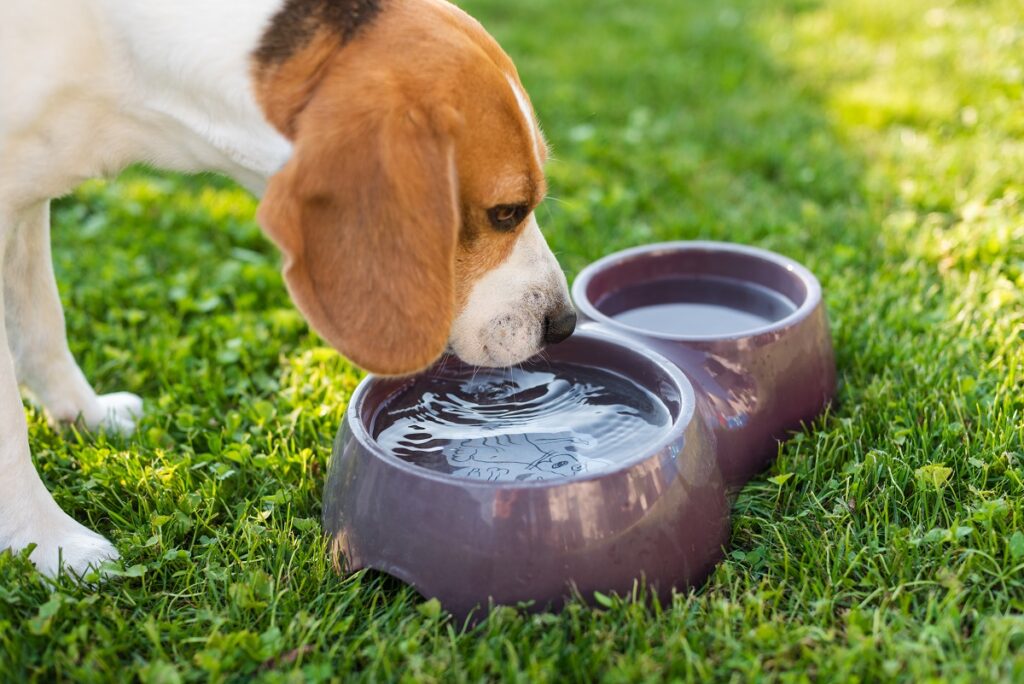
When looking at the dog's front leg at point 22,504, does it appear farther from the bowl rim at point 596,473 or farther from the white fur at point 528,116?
the white fur at point 528,116

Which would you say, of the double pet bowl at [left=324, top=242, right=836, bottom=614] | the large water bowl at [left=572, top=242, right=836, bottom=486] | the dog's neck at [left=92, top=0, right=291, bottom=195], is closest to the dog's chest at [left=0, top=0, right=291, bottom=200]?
the dog's neck at [left=92, top=0, right=291, bottom=195]

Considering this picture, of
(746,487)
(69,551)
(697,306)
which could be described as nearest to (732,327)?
(697,306)

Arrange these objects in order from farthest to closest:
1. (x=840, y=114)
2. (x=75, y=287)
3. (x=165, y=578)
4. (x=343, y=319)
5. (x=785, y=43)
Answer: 1. (x=785, y=43)
2. (x=840, y=114)
3. (x=75, y=287)
4. (x=165, y=578)
5. (x=343, y=319)

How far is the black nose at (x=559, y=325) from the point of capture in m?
2.92

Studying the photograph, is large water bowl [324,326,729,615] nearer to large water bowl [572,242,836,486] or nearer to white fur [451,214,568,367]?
large water bowl [572,242,836,486]

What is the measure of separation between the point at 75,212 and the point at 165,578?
284cm

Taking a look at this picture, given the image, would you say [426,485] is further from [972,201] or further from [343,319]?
[972,201]

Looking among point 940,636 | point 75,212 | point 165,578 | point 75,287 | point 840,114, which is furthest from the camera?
point 840,114

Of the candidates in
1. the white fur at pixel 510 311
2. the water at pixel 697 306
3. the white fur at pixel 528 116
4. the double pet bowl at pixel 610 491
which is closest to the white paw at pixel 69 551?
the double pet bowl at pixel 610 491

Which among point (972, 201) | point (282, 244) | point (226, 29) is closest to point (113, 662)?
point (282, 244)

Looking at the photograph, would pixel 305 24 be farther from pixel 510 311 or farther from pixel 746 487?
pixel 746 487

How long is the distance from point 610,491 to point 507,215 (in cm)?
78

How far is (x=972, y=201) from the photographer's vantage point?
4.68 m

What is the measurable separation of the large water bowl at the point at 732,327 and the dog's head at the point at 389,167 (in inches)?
27.7
